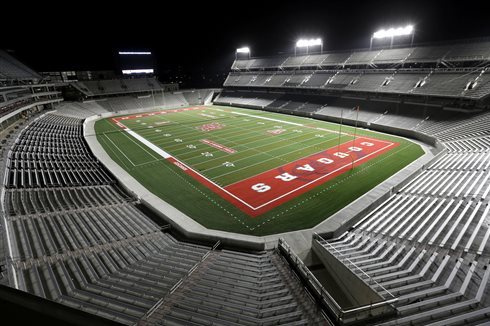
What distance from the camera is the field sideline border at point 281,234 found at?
1159 cm

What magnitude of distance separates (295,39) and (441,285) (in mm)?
53190

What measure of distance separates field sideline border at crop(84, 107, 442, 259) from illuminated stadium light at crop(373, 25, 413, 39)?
79.9 feet

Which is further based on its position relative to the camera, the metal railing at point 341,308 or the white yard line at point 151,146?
the white yard line at point 151,146

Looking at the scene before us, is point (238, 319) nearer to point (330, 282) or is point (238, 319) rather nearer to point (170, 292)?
point (170, 292)

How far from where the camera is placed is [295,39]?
51.8 meters

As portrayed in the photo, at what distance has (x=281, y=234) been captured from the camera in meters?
12.3

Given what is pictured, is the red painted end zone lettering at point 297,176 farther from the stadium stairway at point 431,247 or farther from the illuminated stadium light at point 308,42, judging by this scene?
the illuminated stadium light at point 308,42

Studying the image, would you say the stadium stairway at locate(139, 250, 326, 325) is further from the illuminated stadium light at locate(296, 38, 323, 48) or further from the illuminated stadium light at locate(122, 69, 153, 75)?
the illuminated stadium light at locate(122, 69, 153, 75)

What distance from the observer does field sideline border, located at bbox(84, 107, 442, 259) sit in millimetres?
11594

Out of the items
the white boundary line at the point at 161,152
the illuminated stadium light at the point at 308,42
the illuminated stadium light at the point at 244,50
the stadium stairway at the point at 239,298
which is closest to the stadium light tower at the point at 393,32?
the illuminated stadium light at the point at 308,42

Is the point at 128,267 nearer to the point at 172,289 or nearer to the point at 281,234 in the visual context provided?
the point at 172,289

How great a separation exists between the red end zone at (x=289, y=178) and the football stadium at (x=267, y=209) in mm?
154

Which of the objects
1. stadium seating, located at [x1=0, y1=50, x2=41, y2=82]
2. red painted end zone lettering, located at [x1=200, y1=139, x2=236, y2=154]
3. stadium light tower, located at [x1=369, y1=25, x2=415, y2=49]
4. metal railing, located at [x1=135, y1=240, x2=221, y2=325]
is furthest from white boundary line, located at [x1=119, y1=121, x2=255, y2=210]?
stadium light tower, located at [x1=369, y1=25, x2=415, y2=49]

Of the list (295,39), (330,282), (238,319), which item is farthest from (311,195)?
(295,39)
